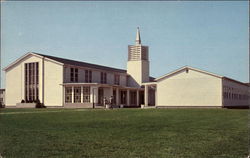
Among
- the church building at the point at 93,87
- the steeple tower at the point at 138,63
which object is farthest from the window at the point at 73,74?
the steeple tower at the point at 138,63

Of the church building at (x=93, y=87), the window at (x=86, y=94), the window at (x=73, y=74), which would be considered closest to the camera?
the church building at (x=93, y=87)

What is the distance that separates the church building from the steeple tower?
198 centimetres

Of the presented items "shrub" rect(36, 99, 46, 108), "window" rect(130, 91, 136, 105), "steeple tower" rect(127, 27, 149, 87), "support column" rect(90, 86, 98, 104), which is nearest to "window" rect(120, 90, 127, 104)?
"window" rect(130, 91, 136, 105)

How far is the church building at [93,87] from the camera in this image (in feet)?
113

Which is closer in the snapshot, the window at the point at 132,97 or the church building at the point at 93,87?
the church building at the point at 93,87

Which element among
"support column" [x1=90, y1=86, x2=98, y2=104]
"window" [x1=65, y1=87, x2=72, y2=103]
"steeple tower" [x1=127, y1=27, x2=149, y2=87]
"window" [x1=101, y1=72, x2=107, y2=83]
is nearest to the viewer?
"support column" [x1=90, y1=86, x2=98, y2=104]

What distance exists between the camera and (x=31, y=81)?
4109cm

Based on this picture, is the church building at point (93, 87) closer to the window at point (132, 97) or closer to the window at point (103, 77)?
the window at point (103, 77)

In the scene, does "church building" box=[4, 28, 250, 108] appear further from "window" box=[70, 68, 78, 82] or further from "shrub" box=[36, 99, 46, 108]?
"shrub" box=[36, 99, 46, 108]

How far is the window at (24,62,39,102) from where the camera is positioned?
4072 cm

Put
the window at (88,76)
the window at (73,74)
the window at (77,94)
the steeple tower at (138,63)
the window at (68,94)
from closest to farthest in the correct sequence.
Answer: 1. the window at (77,94)
2. the window at (68,94)
3. the window at (73,74)
4. the window at (88,76)
5. the steeple tower at (138,63)

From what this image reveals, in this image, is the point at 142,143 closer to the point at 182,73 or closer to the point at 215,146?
the point at 215,146

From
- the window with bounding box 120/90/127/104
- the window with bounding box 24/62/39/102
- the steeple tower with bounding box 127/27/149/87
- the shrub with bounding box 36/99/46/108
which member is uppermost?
the steeple tower with bounding box 127/27/149/87

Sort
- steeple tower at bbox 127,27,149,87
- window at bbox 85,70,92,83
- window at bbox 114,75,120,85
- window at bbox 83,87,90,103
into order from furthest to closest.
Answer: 1. steeple tower at bbox 127,27,149,87
2. window at bbox 114,75,120,85
3. window at bbox 85,70,92,83
4. window at bbox 83,87,90,103
